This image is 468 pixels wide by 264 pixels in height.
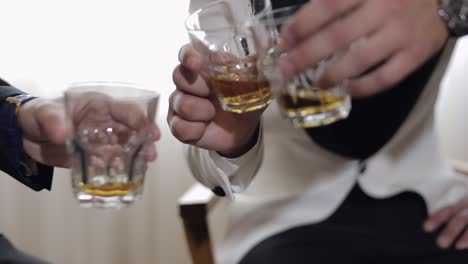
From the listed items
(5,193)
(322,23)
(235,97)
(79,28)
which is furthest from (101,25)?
(322,23)

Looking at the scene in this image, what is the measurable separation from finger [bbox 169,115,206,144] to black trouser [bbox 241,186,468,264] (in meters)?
0.45

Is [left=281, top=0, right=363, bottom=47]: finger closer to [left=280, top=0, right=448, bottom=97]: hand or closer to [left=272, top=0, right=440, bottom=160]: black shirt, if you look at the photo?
[left=280, top=0, right=448, bottom=97]: hand

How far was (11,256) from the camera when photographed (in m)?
0.86

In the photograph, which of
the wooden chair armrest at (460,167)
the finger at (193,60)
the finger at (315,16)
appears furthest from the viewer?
the wooden chair armrest at (460,167)

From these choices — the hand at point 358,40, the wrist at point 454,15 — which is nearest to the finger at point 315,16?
the hand at point 358,40

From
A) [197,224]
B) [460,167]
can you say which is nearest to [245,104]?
[197,224]

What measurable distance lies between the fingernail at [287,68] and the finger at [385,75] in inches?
2.5

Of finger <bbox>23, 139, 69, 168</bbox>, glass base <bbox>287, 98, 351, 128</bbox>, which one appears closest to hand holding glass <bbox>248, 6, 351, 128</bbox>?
glass base <bbox>287, 98, 351, 128</bbox>

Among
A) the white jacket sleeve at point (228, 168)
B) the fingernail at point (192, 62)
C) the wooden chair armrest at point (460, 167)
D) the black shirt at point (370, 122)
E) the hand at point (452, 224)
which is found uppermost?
the fingernail at point (192, 62)

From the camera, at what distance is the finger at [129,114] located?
0.54 metres

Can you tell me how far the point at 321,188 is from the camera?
1241 mm

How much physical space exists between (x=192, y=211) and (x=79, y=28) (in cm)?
75

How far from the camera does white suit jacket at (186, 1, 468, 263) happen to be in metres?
1.22

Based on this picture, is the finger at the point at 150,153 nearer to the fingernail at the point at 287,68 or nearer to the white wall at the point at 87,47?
the fingernail at the point at 287,68
